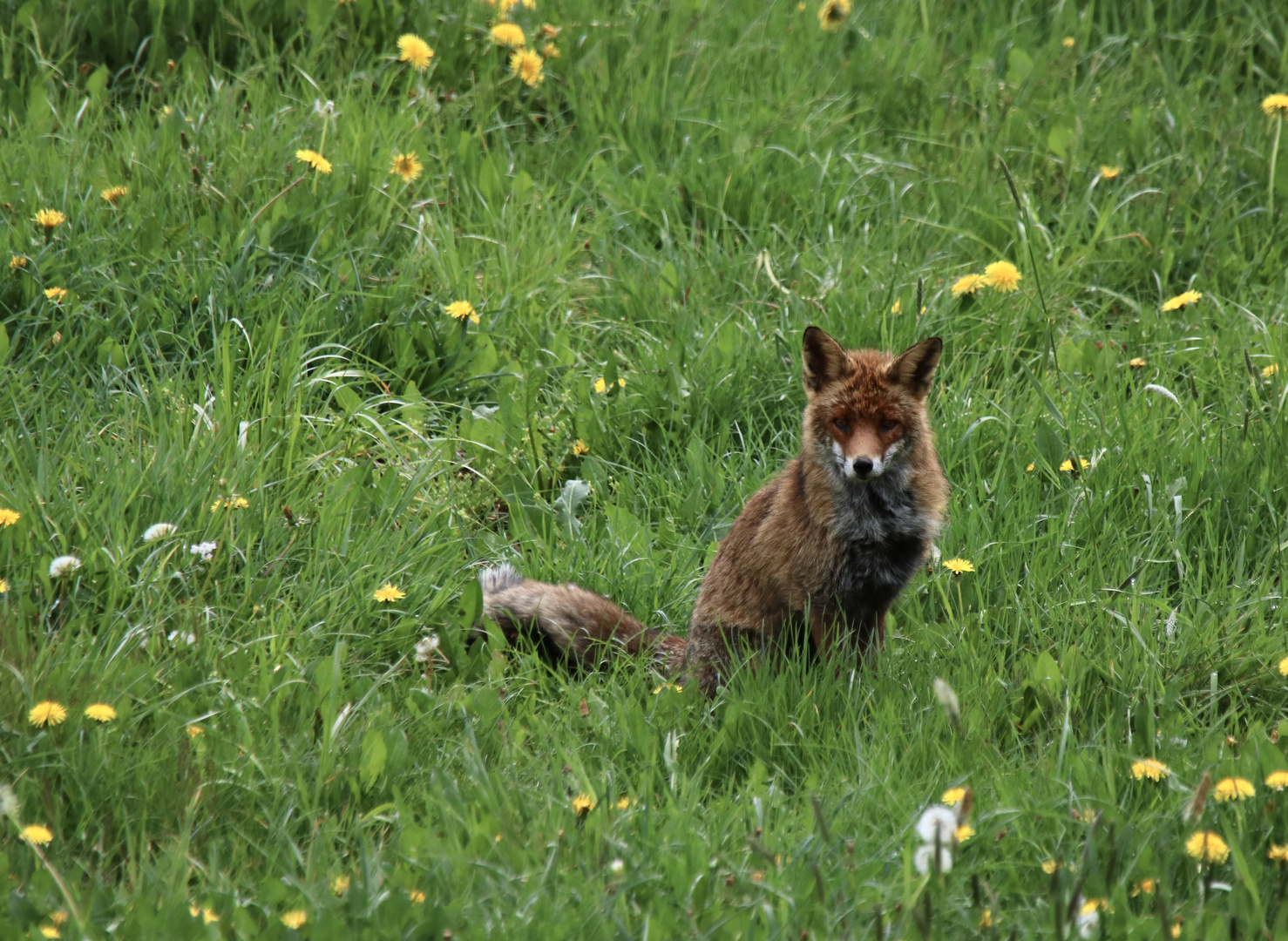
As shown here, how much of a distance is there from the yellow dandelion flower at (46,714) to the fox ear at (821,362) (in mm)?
2665

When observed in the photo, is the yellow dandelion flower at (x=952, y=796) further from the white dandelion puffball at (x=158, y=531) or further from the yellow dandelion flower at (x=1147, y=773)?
the white dandelion puffball at (x=158, y=531)

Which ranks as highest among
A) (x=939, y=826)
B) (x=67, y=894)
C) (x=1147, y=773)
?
(x=939, y=826)

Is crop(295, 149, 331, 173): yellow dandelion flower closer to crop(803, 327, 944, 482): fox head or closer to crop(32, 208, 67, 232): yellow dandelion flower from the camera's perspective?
crop(32, 208, 67, 232): yellow dandelion flower

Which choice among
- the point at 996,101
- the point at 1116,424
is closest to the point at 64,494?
the point at 1116,424

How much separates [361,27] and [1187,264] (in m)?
4.60

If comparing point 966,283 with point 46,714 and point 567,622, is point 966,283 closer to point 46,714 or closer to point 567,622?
point 567,622

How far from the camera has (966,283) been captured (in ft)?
18.2

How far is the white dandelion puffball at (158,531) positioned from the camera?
3.80 metres

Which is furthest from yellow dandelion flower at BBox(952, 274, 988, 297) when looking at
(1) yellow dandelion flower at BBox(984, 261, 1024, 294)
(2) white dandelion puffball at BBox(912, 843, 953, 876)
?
(2) white dandelion puffball at BBox(912, 843, 953, 876)

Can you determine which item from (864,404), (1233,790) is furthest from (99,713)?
(1233,790)

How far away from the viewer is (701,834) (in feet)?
10.1

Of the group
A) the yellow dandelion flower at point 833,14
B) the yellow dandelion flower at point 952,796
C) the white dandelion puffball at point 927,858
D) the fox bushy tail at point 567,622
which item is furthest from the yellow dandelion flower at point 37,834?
the yellow dandelion flower at point 833,14

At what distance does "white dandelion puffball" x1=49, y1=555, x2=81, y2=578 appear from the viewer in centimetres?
367

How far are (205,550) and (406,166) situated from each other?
8.54 ft
